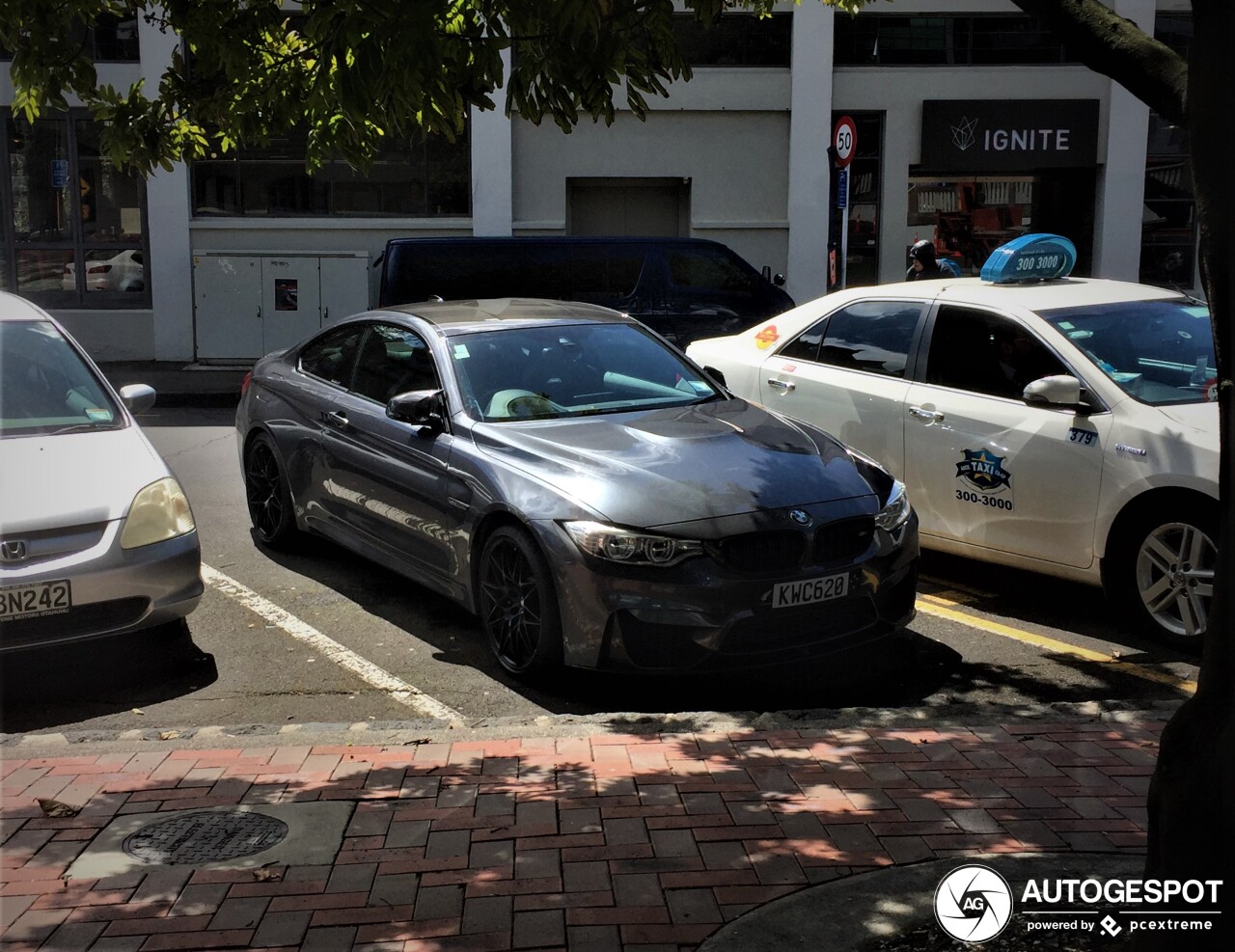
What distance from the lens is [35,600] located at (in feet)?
18.6

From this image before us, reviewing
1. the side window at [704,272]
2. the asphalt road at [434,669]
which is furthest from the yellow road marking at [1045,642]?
the side window at [704,272]

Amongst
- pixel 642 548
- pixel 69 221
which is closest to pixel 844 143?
pixel 642 548

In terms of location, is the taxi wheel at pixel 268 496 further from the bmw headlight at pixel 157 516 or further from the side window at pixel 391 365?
the bmw headlight at pixel 157 516

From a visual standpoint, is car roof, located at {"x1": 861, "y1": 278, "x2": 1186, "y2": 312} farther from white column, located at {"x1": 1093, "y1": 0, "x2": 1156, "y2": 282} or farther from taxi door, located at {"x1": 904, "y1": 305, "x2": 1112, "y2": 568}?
white column, located at {"x1": 1093, "y1": 0, "x2": 1156, "y2": 282}

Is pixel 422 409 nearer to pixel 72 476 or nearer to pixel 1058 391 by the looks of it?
pixel 72 476

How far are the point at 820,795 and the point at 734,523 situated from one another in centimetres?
135

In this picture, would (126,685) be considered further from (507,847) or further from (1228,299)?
(1228,299)

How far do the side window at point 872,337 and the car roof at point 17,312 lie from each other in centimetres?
428

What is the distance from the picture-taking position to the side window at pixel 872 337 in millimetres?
7625

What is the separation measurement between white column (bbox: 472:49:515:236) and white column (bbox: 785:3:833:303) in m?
3.62

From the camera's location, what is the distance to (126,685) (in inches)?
239

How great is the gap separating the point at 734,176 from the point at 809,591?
1516 cm

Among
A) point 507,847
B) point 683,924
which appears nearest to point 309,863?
point 507,847

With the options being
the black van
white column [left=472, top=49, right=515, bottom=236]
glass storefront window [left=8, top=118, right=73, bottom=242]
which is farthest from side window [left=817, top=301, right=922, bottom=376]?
glass storefront window [left=8, top=118, right=73, bottom=242]
